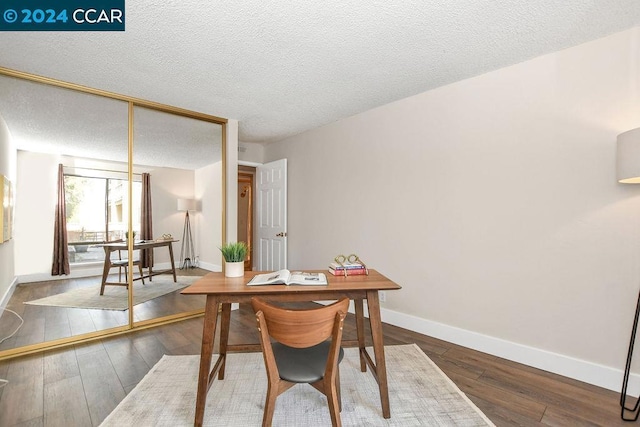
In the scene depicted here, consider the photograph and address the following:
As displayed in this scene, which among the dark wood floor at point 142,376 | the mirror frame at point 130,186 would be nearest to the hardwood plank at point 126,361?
the dark wood floor at point 142,376

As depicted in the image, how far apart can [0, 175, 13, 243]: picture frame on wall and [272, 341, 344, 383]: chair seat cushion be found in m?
2.84

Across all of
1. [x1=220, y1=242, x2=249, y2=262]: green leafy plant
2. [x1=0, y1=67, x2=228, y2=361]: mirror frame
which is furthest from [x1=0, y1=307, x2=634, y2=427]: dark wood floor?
[x1=220, y1=242, x2=249, y2=262]: green leafy plant

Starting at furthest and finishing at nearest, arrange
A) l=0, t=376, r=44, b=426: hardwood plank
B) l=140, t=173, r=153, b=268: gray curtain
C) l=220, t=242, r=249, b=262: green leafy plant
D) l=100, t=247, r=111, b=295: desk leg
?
l=140, t=173, r=153, b=268: gray curtain → l=100, t=247, r=111, b=295: desk leg → l=220, t=242, r=249, b=262: green leafy plant → l=0, t=376, r=44, b=426: hardwood plank

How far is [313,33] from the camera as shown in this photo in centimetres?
205

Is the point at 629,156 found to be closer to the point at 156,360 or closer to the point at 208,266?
the point at 156,360

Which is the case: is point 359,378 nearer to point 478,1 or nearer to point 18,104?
point 478,1

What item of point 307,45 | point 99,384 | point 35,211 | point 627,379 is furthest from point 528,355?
point 35,211

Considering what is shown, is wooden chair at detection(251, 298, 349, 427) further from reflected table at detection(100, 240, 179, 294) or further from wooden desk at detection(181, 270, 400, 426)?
reflected table at detection(100, 240, 179, 294)

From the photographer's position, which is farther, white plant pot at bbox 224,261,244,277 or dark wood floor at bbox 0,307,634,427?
white plant pot at bbox 224,261,244,277

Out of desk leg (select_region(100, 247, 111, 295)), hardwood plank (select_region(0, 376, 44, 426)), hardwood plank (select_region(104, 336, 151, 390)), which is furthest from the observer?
desk leg (select_region(100, 247, 111, 295))

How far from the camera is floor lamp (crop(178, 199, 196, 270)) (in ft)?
11.7

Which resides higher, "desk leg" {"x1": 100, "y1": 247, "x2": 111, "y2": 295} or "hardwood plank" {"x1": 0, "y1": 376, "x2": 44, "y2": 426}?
"desk leg" {"x1": 100, "y1": 247, "x2": 111, "y2": 295}

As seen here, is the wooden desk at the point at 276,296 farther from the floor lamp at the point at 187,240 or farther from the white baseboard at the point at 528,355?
the floor lamp at the point at 187,240

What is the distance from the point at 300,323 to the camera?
52.0 inches
